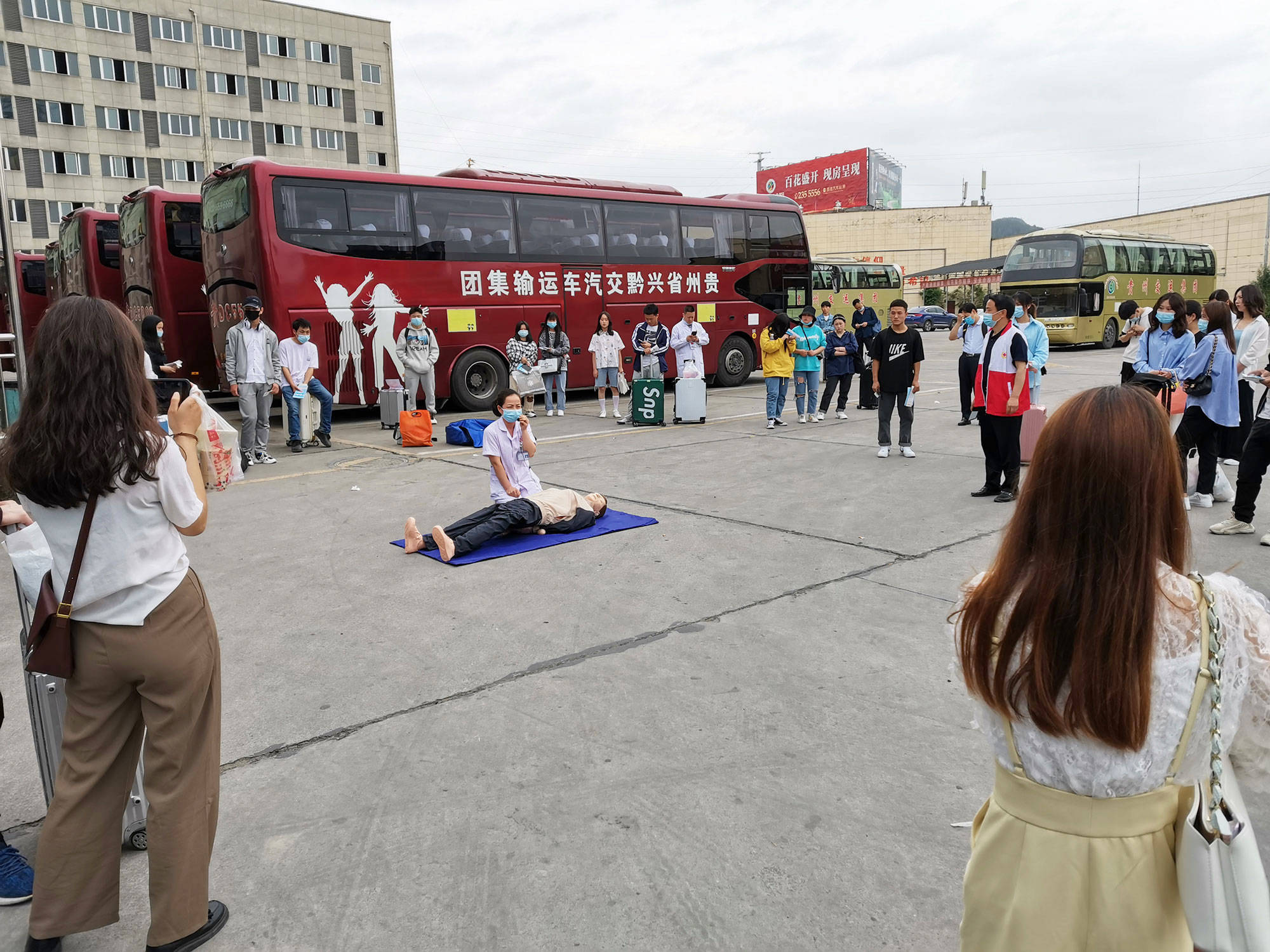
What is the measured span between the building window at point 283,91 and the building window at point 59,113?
979cm

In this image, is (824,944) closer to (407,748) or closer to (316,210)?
(407,748)

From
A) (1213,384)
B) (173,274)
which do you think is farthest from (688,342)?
(173,274)

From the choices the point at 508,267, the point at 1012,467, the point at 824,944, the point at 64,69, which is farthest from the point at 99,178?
the point at 824,944

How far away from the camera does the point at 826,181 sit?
76.8 m

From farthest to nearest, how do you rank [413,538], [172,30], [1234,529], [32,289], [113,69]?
1. [172,30]
2. [113,69]
3. [32,289]
4. [1234,529]
5. [413,538]

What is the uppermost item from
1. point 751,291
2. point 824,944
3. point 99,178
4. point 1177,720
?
point 99,178

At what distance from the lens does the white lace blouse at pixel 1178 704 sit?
148cm

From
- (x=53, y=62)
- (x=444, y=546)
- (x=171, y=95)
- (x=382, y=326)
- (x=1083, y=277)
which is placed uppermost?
(x=53, y=62)

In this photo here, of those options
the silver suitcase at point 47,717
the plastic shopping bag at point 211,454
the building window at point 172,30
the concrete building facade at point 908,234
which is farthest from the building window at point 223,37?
the silver suitcase at point 47,717

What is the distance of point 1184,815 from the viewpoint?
5.01ft

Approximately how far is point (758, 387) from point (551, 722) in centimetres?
1565

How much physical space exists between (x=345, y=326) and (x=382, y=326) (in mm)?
595

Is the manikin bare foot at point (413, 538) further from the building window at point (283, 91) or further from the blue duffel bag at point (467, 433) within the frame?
the building window at point (283, 91)

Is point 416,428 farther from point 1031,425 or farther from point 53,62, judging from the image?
point 53,62
